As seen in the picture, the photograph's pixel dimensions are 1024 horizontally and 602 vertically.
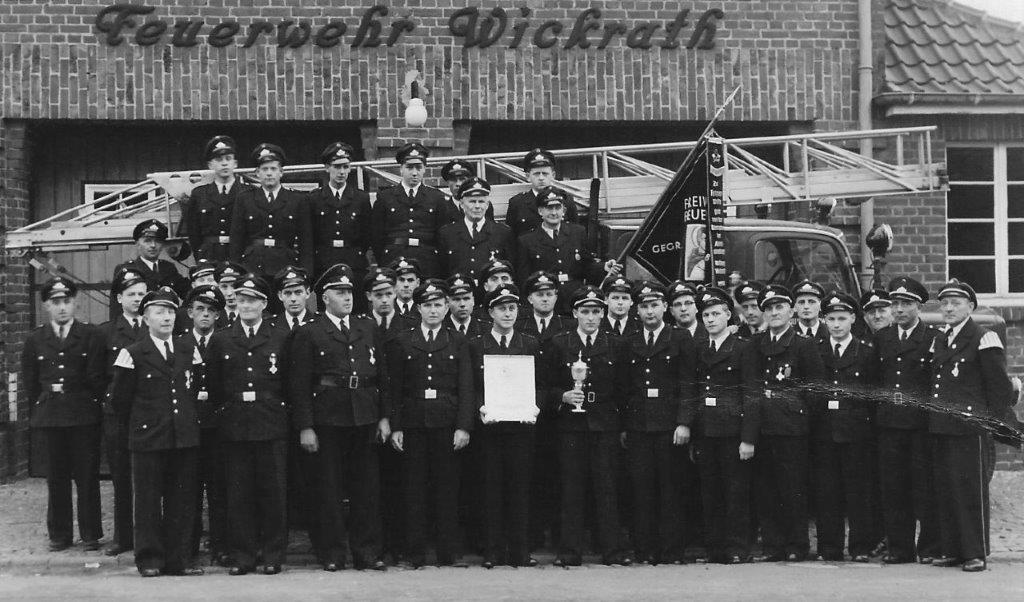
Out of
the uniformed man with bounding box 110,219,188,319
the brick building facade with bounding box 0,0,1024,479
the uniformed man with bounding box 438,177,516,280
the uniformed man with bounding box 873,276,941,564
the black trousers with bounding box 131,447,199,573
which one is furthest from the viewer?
the brick building facade with bounding box 0,0,1024,479

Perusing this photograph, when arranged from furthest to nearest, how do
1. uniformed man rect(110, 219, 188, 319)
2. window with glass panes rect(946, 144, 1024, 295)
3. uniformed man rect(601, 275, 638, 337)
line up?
window with glass panes rect(946, 144, 1024, 295)
uniformed man rect(110, 219, 188, 319)
uniformed man rect(601, 275, 638, 337)

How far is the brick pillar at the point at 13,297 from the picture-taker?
11781mm

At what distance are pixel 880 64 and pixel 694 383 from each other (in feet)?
17.4

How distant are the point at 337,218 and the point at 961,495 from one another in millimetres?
4872

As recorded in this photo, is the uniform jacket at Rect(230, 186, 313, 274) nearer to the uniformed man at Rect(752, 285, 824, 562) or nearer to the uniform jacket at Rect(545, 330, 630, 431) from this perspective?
the uniform jacket at Rect(545, 330, 630, 431)

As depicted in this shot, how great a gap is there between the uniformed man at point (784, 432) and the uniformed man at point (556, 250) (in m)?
1.47

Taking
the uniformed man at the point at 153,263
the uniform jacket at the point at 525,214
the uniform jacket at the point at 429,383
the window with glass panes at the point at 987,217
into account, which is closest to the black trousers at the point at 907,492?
the uniform jacket at the point at 429,383

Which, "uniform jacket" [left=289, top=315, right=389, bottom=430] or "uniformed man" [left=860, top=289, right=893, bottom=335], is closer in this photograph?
"uniform jacket" [left=289, top=315, right=389, bottom=430]

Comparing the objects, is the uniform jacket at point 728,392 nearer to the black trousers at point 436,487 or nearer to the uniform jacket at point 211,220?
the black trousers at point 436,487

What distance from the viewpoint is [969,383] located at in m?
8.54

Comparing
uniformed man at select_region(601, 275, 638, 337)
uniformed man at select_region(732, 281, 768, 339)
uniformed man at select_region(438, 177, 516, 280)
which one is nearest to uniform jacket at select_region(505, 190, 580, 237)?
uniformed man at select_region(438, 177, 516, 280)

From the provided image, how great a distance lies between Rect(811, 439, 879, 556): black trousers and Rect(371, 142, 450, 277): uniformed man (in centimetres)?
322

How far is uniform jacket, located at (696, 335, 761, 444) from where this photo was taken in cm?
872

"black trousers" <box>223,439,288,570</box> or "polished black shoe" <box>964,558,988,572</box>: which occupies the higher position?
"black trousers" <box>223,439,288,570</box>
